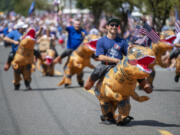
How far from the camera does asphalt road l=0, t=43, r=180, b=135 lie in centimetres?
809

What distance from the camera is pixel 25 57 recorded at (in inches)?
519

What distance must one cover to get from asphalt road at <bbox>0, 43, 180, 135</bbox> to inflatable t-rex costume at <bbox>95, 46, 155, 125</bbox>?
266mm

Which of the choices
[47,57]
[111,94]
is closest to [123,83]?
[111,94]

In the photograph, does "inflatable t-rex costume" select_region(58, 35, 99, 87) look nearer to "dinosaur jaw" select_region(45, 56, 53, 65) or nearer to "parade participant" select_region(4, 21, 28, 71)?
"parade participant" select_region(4, 21, 28, 71)

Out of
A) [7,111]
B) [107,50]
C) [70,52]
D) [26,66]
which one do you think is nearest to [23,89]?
[26,66]

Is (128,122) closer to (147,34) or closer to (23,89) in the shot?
(147,34)

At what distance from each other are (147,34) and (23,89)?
6.62 meters

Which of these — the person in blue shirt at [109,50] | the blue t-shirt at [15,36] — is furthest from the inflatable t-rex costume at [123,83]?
the blue t-shirt at [15,36]

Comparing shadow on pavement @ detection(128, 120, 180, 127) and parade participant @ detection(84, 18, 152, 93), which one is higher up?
parade participant @ detection(84, 18, 152, 93)

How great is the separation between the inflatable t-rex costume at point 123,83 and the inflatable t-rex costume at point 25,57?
4.79 metres

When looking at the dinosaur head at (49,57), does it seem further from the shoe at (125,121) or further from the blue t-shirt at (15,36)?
the shoe at (125,121)

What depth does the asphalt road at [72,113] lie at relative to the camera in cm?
809

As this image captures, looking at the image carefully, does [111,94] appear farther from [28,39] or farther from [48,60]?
[48,60]

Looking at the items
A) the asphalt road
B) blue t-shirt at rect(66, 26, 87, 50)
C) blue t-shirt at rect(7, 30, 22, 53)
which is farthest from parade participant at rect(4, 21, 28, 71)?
blue t-shirt at rect(66, 26, 87, 50)
